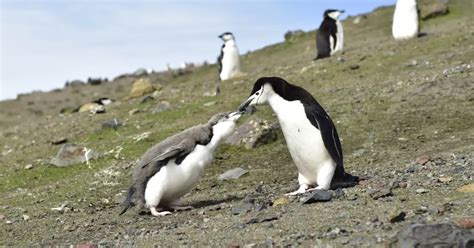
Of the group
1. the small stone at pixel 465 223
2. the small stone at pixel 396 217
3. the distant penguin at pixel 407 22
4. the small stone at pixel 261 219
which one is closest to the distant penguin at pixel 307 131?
the small stone at pixel 261 219

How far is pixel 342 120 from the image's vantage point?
40.7 feet

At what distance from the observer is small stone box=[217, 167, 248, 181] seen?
10.3m

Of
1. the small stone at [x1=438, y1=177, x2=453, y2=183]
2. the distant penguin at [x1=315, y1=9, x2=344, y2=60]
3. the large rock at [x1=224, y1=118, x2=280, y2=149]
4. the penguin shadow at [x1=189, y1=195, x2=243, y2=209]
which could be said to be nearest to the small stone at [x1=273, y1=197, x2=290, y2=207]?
the penguin shadow at [x1=189, y1=195, x2=243, y2=209]

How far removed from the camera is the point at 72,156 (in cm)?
1263

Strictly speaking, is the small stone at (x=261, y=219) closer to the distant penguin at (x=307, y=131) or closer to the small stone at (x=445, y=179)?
the distant penguin at (x=307, y=131)

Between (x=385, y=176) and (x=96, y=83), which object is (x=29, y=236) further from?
(x=96, y=83)

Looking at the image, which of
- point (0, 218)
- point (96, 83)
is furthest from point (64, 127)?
point (96, 83)

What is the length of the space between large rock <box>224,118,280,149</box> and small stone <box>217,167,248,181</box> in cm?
121

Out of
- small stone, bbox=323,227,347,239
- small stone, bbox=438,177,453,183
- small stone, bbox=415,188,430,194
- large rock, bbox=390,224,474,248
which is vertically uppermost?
large rock, bbox=390,224,474,248

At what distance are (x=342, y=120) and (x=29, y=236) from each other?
5.64 m

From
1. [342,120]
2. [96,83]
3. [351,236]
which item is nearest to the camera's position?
[351,236]

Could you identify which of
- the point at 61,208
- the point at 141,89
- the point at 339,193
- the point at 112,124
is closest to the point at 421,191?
the point at 339,193

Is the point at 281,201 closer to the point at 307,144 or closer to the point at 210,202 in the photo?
the point at 307,144

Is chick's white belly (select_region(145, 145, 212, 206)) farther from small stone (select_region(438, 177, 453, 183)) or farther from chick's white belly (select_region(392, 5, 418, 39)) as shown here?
chick's white belly (select_region(392, 5, 418, 39))
